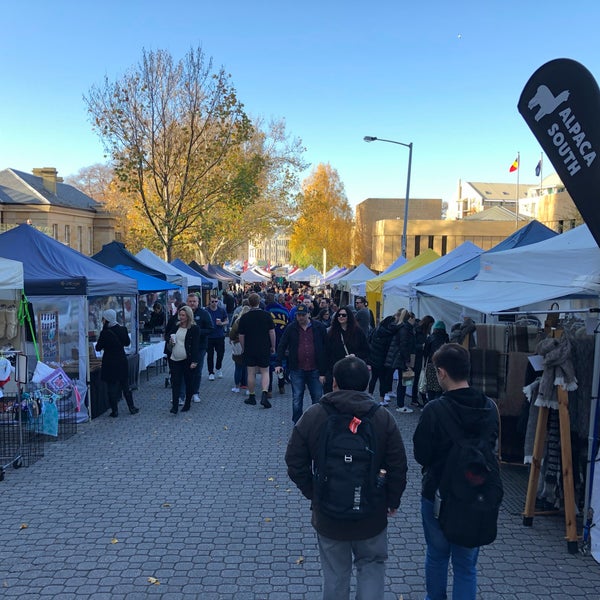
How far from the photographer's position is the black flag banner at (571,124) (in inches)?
152

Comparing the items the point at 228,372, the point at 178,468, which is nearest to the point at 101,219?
the point at 228,372

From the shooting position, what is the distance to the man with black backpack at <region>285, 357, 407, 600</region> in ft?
9.07

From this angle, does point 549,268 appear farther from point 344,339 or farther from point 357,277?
point 357,277

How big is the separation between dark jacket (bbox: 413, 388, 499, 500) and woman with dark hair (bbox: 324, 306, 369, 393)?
4521mm

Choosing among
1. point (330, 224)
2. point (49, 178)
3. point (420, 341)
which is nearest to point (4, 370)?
point (420, 341)

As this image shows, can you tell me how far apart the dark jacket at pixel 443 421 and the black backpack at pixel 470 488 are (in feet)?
0.11

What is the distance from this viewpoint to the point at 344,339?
25.5 feet

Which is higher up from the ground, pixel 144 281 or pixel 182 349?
pixel 144 281

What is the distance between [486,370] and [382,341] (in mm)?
3334

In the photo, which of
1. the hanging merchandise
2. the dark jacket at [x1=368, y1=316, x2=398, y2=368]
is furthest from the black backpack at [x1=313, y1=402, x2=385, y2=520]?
the dark jacket at [x1=368, y1=316, x2=398, y2=368]

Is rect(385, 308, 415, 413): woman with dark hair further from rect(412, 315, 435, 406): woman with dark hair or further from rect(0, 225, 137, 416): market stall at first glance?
rect(0, 225, 137, 416): market stall

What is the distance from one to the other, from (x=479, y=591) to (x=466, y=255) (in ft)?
28.6

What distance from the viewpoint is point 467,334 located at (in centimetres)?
706

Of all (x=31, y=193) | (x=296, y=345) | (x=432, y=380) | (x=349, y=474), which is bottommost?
(x=432, y=380)
